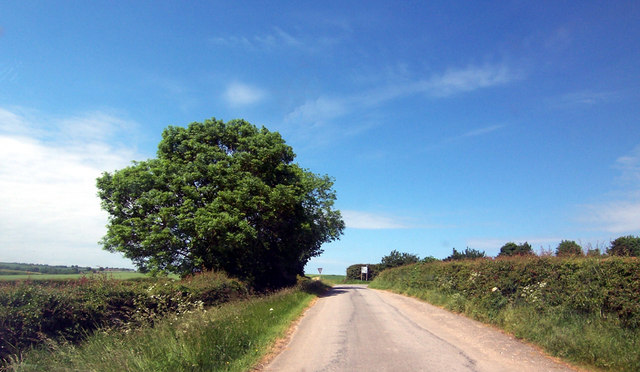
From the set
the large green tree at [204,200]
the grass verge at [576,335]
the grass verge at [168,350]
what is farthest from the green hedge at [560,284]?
the large green tree at [204,200]

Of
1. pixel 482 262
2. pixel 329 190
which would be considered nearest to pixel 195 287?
pixel 482 262

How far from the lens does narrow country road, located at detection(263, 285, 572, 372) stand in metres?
7.97

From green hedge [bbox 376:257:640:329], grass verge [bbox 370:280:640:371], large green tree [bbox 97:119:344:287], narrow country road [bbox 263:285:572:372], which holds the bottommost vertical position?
narrow country road [bbox 263:285:572:372]

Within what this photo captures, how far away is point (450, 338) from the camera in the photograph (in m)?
11.0

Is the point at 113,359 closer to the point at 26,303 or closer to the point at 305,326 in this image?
the point at 26,303

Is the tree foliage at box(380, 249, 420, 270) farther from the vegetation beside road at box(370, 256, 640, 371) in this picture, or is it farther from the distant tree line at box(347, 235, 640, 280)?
the vegetation beside road at box(370, 256, 640, 371)

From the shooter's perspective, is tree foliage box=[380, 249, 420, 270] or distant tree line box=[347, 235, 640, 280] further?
tree foliage box=[380, 249, 420, 270]

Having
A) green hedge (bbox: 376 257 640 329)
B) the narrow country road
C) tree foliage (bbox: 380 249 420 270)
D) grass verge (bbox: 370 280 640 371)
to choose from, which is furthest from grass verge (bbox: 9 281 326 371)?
tree foliage (bbox: 380 249 420 270)

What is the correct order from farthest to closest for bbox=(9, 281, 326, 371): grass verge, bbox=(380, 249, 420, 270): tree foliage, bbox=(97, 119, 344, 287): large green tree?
bbox=(380, 249, 420, 270): tree foliage, bbox=(97, 119, 344, 287): large green tree, bbox=(9, 281, 326, 371): grass verge

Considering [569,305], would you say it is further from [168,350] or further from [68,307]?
[68,307]

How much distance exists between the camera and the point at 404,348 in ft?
30.9

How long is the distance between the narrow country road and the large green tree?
1119 cm

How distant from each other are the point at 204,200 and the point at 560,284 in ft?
63.5

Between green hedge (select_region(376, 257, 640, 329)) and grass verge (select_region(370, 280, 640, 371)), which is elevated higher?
green hedge (select_region(376, 257, 640, 329))
